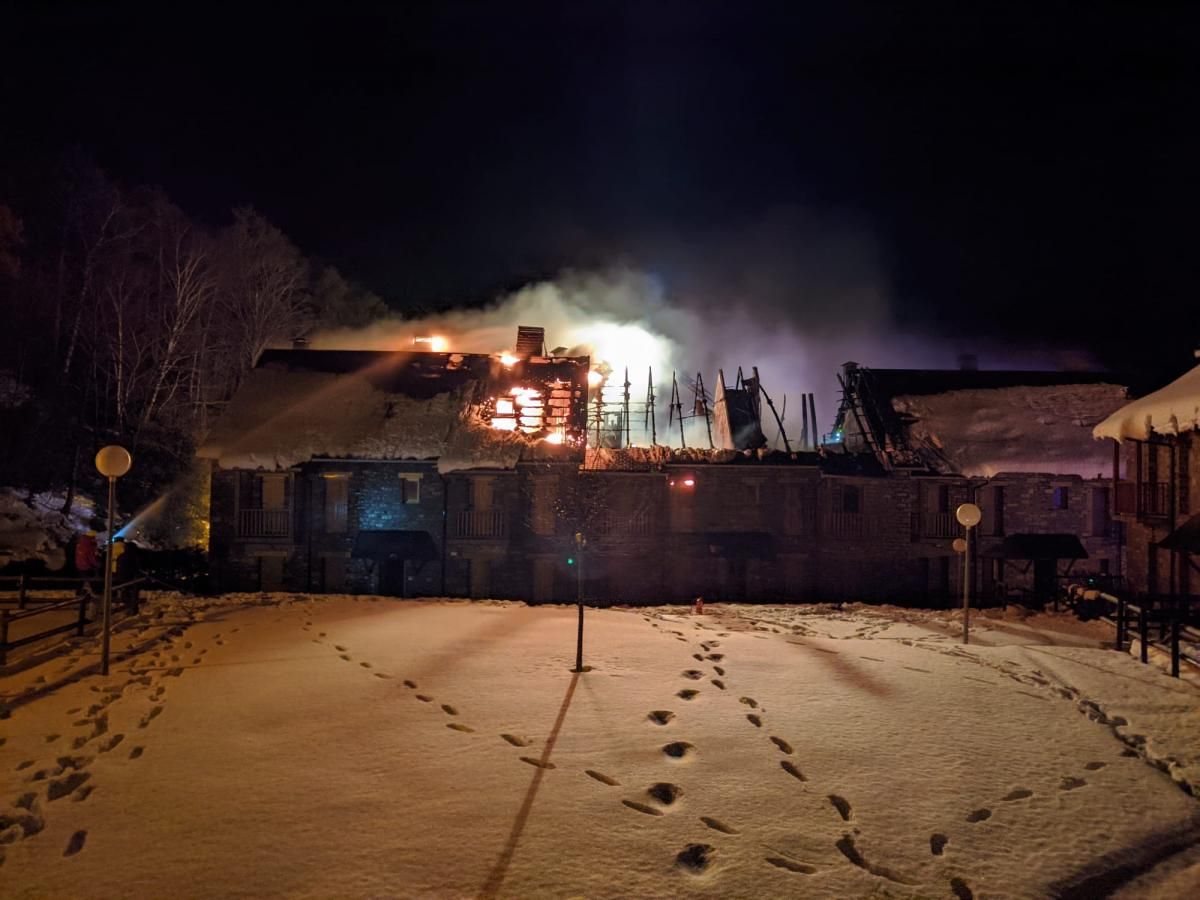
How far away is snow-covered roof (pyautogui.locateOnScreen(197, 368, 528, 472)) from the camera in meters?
28.2

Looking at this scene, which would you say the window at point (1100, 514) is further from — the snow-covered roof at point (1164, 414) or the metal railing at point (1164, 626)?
the metal railing at point (1164, 626)

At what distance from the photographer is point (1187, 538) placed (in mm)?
18344

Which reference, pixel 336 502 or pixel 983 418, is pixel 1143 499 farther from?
pixel 336 502

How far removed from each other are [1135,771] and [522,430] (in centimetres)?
2443

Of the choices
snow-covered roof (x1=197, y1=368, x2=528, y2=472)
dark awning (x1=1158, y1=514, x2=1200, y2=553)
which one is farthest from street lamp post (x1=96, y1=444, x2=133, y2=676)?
dark awning (x1=1158, y1=514, x2=1200, y2=553)

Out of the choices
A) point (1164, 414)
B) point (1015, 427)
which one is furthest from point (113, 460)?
point (1015, 427)

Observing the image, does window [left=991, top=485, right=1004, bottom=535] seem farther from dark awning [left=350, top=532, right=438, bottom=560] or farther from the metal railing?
dark awning [left=350, top=532, right=438, bottom=560]

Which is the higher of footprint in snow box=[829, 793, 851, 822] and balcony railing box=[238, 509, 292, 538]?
balcony railing box=[238, 509, 292, 538]

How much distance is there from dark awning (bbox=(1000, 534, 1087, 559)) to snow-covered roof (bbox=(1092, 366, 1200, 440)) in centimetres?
849

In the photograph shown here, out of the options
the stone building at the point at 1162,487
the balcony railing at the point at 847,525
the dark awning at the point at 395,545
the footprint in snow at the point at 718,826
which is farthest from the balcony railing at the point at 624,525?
the footprint in snow at the point at 718,826

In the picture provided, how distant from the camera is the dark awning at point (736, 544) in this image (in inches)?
1145

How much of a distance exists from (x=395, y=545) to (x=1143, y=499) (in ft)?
90.4

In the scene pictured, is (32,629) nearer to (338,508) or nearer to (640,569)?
(338,508)

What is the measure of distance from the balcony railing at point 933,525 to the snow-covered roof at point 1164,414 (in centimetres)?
883
